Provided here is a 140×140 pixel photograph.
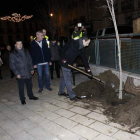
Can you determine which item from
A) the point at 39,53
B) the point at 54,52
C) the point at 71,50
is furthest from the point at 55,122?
the point at 54,52

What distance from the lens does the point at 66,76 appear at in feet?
16.3

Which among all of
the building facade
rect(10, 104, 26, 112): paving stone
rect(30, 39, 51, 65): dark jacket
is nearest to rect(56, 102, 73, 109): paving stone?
rect(10, 104, 26, 112): paving stone

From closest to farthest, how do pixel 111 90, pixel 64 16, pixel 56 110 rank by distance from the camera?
pixel 56 110
pixel 111 90
pixel 64 16

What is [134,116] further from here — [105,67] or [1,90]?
[1,90]

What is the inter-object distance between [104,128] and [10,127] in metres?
2.02

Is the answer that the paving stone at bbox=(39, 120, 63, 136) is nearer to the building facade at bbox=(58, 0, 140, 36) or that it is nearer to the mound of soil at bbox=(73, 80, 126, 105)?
the mound of soil at bbox=(73, 80, 126, 105)

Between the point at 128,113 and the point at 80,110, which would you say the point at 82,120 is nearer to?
the point at 80,110

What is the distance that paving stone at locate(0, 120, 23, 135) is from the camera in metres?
3.57

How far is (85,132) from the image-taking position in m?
3.36

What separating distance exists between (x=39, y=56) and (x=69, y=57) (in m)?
1.34

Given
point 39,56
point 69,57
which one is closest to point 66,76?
point 69,57

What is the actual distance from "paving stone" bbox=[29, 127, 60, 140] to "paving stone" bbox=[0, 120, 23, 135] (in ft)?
1.01

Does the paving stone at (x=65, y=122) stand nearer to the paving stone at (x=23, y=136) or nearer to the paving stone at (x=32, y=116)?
the paving stone at (x=32, y=116)

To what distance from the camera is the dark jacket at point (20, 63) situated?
470 centimetres
